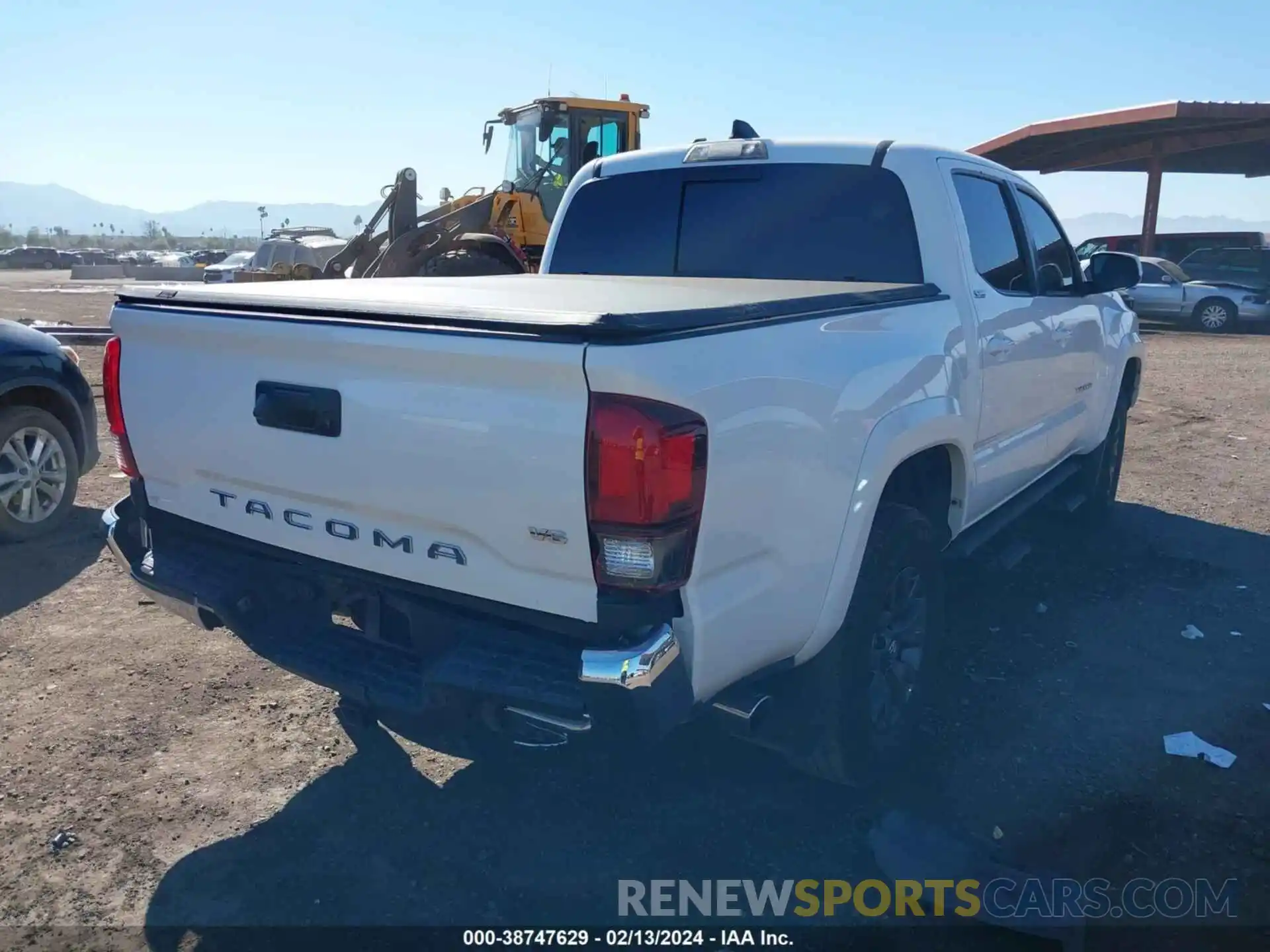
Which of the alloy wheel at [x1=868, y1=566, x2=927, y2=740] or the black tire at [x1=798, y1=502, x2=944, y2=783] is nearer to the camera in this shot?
the black tire at [x1=798, y1=502, x2=944, y2=783]

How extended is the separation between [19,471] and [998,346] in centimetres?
553

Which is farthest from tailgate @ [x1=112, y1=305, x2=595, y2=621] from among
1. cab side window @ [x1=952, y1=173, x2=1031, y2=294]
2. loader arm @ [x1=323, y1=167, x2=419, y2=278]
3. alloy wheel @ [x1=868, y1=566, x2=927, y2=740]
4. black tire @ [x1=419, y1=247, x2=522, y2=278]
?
loader arm @ [x1=323, y1=167, x2=419, y2=278]

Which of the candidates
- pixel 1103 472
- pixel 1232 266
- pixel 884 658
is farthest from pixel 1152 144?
pixel 884 658

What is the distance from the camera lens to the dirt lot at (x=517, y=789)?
3057mm

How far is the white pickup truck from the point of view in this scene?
2.40 metres

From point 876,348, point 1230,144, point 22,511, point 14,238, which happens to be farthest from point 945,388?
point 14,238

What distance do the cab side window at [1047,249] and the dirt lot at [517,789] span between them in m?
1.72

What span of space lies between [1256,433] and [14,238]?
465ft

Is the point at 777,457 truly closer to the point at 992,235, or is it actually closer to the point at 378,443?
the point at 378,443

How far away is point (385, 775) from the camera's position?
3.67 m

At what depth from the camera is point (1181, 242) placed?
2405 cm

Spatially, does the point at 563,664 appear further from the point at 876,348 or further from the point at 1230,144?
the point at 1230,144

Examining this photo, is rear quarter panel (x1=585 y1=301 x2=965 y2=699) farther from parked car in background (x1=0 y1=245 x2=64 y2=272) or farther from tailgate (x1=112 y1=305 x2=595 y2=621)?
parked car in background (x1=0 y1=245 x2=64 y2=272)
